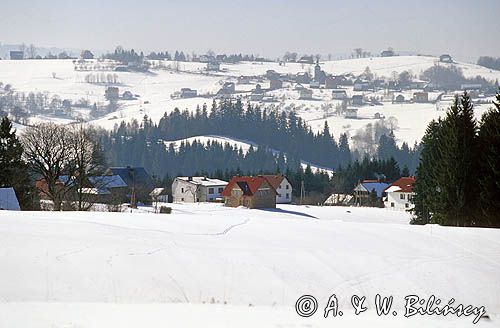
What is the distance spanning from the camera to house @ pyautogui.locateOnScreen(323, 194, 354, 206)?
95125 millimetres

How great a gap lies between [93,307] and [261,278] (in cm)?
432

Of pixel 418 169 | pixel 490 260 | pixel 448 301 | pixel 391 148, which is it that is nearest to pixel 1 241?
pixel 448 301

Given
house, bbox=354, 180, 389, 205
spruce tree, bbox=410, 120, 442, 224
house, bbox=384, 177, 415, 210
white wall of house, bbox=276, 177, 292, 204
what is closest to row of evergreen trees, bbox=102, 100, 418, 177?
white wall of house, bbox=276, 177, 292, 204

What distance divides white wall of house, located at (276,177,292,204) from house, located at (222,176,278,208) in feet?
49.3

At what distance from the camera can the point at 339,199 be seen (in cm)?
9644

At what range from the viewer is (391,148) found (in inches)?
7165

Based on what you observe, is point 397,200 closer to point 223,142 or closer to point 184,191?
point 184,191

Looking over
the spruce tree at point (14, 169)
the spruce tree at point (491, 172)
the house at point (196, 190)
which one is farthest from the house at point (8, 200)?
the house at point (196, 190)

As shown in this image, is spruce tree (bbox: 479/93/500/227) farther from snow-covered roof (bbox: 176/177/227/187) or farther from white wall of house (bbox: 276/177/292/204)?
snow-covered roof (bbox: 176/177/227/187)

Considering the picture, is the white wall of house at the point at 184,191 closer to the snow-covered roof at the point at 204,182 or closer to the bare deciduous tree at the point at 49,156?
the snow-covered roof at the point at 204,182

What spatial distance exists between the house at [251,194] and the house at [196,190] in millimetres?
13214

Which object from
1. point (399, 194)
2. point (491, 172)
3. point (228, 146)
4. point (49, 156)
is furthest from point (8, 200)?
point (228, 146)

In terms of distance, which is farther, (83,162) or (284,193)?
(284,193)

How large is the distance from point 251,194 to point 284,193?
1830 centimetres
